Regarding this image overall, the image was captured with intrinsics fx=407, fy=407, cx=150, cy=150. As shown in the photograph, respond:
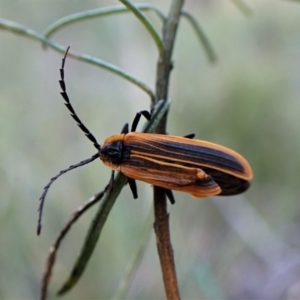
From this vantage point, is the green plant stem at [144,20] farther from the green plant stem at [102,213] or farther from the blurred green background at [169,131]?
the blurred green background at [169,131]

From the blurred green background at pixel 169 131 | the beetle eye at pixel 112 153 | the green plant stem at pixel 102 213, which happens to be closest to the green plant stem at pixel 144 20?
the green plant stem at pixel 102 213

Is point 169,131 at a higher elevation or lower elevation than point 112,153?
higher

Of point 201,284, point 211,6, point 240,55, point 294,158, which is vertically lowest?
point 201,284

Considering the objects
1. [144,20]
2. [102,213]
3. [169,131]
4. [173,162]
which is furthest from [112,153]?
[169,131]

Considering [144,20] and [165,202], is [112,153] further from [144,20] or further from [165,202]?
[144,20]

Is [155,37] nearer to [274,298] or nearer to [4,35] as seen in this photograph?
[274,298]

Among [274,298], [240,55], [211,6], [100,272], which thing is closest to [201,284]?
[274,298]

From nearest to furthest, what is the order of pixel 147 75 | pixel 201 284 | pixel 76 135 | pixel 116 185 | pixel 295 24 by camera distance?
1. pixel 116 185
2. pixel 201 284
3. pixel 76 135
4. pixel 147 75
5. pixel 295 24
